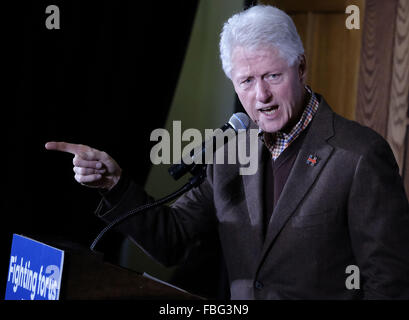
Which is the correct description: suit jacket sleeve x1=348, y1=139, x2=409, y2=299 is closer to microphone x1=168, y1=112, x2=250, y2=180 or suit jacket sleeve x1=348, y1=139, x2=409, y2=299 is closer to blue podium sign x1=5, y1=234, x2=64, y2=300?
microphone x1=168, y1=112, x2=250, y2=180

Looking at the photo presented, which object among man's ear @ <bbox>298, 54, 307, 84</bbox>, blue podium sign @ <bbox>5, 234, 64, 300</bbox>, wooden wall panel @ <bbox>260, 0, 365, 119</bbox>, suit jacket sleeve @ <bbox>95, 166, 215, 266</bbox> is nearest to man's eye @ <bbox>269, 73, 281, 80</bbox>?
man's ear @ <bbox>298, 54, 307, 84</bbox>

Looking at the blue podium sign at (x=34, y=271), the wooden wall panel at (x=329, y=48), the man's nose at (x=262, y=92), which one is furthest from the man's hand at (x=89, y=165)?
the wooden wall panel at (x=329, y=48)

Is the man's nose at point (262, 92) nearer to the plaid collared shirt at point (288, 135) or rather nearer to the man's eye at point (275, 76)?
the man's eye at point (275, 76)

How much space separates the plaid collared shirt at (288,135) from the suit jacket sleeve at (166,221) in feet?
0.75

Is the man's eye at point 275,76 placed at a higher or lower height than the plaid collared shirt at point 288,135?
higher

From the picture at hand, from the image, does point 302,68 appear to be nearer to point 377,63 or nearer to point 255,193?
point 255,193

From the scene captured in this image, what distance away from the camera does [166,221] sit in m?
1.59

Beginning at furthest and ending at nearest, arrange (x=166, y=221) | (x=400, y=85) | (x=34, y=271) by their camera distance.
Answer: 1. (x=400, y=85)
2. (x=166, y=221)
3. (x=34, y=271)

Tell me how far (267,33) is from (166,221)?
60 cm

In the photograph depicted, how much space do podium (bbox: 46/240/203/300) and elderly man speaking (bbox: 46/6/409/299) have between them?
10.6 inches

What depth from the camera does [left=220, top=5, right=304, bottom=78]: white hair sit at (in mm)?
1375

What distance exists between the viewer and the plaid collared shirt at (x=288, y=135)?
1.49 metres

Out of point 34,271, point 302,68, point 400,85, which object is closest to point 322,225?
point 302,68
